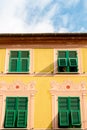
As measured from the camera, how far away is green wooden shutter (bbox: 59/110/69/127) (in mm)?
15748

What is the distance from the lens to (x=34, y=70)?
17.3 m

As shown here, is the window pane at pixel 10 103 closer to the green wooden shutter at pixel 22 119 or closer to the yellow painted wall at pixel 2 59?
the green wooden shutter at pixel 22 119

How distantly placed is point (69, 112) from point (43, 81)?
2365 mm

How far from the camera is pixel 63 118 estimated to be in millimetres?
15906

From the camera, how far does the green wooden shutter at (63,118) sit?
1575 centimetres

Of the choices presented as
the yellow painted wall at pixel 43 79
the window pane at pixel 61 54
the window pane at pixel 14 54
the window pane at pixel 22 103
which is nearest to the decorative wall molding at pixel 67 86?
the yellow painted wall at pixel 43 79

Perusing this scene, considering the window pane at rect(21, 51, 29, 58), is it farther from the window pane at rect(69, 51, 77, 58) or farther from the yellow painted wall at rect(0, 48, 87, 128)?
the window pane at rect(69, 51, 77, 58)

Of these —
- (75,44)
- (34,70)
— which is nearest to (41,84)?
(34,70)

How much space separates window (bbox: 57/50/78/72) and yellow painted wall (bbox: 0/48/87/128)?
1.40 ft

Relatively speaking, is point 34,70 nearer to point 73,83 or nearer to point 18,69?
point 18,69

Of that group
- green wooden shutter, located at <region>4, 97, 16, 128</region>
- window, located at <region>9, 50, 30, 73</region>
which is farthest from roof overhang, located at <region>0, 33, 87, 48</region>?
green wooden shutter, located at <region>4, 97, 16, 128</region>

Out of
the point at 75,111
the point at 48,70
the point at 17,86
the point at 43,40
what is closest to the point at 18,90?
the point at 17,86

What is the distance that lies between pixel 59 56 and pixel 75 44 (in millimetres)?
1290

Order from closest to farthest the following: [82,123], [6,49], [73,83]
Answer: [82,123]
[73,83]
[6,49]
